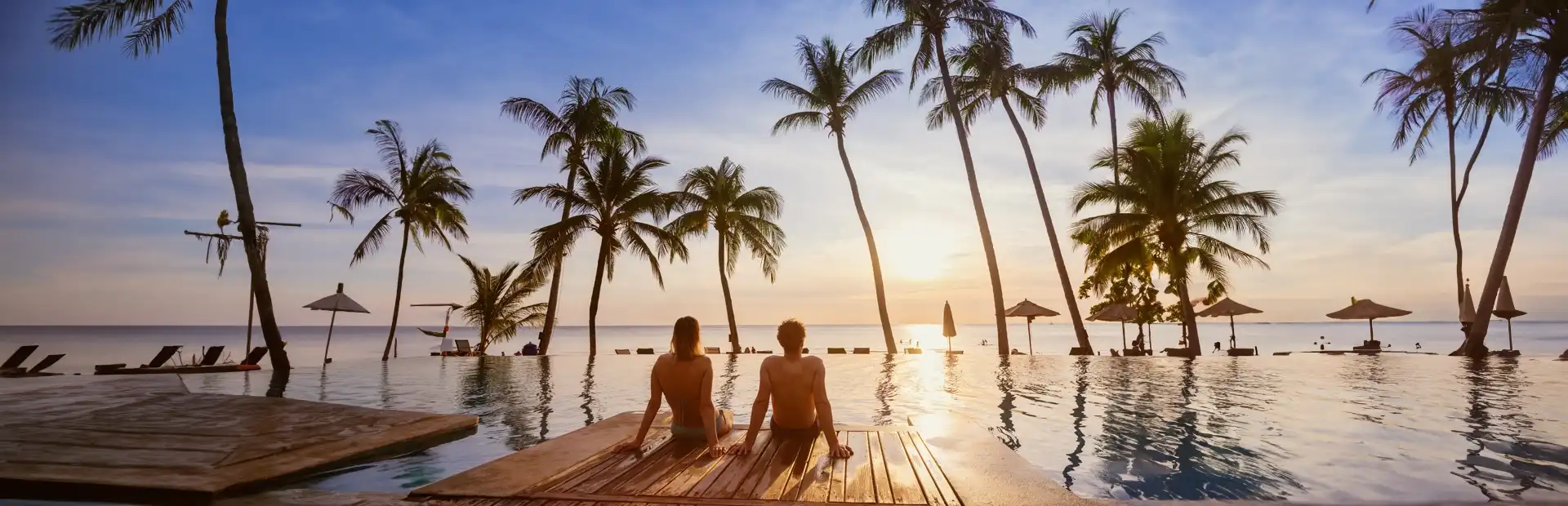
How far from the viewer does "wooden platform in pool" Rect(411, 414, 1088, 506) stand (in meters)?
3.89

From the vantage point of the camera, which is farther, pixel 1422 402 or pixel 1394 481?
pixel 1422 402

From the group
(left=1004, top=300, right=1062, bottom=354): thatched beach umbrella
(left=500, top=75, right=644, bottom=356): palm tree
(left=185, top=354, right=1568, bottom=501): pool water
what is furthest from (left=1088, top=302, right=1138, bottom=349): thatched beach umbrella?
(left=500, top=75, right=644, bottom=356): palm tree

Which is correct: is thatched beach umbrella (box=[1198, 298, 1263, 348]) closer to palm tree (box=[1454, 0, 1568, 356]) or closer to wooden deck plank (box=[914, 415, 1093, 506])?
palm tree (box=[1454, 0, 1568, 356])

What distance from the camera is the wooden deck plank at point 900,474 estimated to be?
3.90 metres

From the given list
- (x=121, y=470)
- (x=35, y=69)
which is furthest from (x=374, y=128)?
(x=121, y=470)

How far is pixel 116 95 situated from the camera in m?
17.4

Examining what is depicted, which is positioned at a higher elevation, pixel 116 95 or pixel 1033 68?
pixel 1033 68

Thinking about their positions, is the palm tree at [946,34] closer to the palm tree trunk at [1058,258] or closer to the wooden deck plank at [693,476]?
the palm tree trunk at [1058,258]

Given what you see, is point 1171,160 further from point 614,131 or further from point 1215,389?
point 614,131

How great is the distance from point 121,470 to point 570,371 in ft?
45.4

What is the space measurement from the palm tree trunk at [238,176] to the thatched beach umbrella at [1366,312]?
3738 cm

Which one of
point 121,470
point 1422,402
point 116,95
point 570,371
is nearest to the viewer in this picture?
point 121,470

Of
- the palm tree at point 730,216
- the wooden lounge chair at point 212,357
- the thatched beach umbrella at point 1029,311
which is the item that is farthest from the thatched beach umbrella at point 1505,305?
the wooden lounge chair at point 212,357

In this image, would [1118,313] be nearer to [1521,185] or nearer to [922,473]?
[1521,185]
